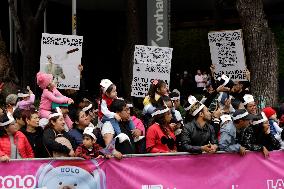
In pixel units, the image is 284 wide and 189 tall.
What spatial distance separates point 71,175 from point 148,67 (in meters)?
5.08

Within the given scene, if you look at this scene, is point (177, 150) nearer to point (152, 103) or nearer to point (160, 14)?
point (152, 103)

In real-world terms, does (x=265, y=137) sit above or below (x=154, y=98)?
below

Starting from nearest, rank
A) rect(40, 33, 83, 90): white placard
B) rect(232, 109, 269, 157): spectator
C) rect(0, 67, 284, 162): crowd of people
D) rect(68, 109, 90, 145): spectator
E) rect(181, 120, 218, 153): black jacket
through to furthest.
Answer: rect(0, 67, 284, 162): crowd of people, rect(181, 120, 218, 153): black jacket, rect(232, 109, 269, 157): spectator, rect(68, 109, 90, 145): spectator, rect(40, 33, 83, 90): white placard

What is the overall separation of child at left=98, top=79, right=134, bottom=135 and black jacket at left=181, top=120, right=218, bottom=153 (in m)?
0.86

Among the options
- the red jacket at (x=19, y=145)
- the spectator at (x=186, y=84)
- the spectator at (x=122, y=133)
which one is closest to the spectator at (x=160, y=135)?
the spectator at (x=122, y=133)

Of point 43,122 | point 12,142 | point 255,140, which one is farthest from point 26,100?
point 255,140

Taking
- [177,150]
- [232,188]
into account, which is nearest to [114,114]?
[177,150]

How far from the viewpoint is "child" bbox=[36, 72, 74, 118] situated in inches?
407

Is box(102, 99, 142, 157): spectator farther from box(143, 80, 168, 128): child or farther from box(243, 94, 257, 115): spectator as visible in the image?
box(243, 94, 257, 115): spectator

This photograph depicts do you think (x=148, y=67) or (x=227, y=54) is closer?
(x=148, y=67)

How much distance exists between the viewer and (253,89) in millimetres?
14766

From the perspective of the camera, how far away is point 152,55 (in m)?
13.0

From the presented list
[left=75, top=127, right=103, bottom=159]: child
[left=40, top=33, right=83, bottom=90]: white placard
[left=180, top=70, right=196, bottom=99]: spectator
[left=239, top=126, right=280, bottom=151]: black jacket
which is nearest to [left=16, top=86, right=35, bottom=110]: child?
[left=40, top=33, right=83, bottom=90]: white placard

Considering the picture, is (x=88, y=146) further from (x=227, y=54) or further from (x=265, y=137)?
(x=227, y=54)
